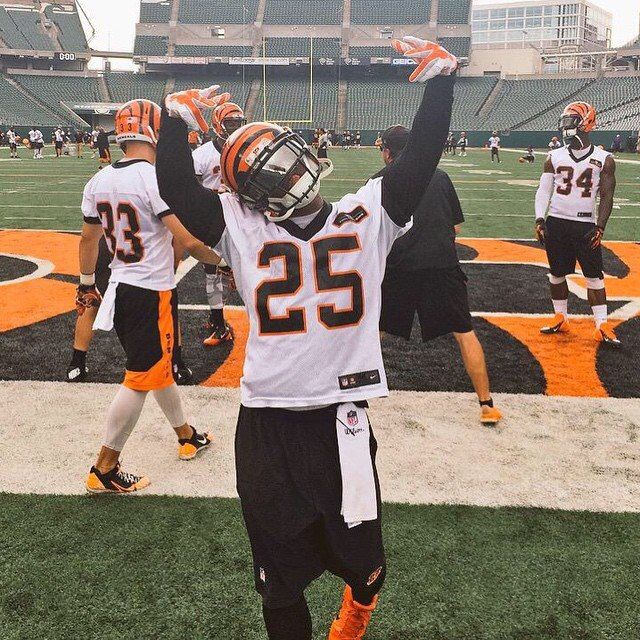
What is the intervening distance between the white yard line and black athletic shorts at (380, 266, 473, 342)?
61cm

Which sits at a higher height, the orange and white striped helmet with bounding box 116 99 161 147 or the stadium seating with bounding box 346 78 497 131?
the stadium seating with bounding box 346 78 497 131

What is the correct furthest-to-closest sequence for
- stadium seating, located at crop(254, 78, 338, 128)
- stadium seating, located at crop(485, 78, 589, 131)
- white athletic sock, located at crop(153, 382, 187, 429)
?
stadium seating, located at crop(254, 78, 338, 128) → stadium seating, located at crop(485, 78, 589, 131) → white athletic sock, located at crop(153, 382, 187, 429)

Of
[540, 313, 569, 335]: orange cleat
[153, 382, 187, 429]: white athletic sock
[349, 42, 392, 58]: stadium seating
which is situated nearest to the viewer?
[153, 382, 187, 429]: white athletic sock

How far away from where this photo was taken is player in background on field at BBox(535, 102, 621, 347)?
577cm

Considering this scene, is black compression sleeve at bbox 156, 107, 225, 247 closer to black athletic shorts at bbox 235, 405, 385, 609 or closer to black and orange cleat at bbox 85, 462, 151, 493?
black athletic shorts at bbox 235, 405, 385, 609

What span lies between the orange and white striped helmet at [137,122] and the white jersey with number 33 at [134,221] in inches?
5.5

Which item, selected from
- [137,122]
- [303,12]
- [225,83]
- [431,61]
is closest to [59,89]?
[225,83]

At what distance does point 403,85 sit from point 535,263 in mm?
50522

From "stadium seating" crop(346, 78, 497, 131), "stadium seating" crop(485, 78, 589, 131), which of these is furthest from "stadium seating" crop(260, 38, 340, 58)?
"stadium seating" crop(485, 78, 589, 131)

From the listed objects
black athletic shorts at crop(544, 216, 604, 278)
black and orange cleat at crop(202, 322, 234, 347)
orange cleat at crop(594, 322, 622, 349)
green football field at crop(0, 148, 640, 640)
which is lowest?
green football field at crop(0, 148, 640, 640)

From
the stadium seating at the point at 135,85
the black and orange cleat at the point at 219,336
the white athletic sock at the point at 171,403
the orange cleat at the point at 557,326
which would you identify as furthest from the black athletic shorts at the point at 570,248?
the stadium seating at the point at 135,85

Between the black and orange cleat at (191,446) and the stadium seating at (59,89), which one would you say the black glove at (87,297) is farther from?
the stadium seating at (59,89)

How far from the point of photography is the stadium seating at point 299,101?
53219 millimetres

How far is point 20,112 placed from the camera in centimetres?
4853
